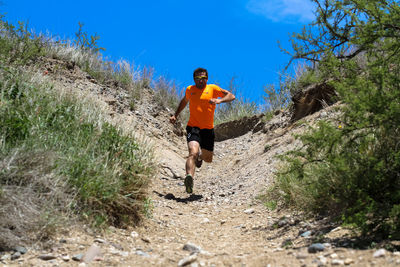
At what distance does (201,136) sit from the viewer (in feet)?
26.5

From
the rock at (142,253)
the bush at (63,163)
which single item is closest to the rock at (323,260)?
the rock at (142,253)

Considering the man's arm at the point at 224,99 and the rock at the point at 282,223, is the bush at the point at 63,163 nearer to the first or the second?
the rock at the point at 282,223

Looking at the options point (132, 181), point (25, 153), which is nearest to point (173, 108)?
point (132, 181)

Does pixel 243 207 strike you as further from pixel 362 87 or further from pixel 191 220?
pixel 362 87

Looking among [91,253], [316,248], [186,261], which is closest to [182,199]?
[91,253]

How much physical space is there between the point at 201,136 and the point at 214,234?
2975 mm

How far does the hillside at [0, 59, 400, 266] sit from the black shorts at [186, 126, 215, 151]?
989 millimetres

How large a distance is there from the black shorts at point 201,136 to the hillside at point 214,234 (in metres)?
0.99

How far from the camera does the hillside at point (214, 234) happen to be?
358cm

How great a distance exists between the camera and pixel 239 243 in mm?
4766

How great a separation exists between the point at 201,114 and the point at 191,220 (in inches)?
94.6

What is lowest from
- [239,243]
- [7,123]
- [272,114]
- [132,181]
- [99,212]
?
[239,243]

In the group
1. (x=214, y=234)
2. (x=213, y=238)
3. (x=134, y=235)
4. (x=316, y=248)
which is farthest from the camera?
(x=214, y=234)

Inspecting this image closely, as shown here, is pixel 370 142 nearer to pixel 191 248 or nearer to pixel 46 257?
pixel 191 248
